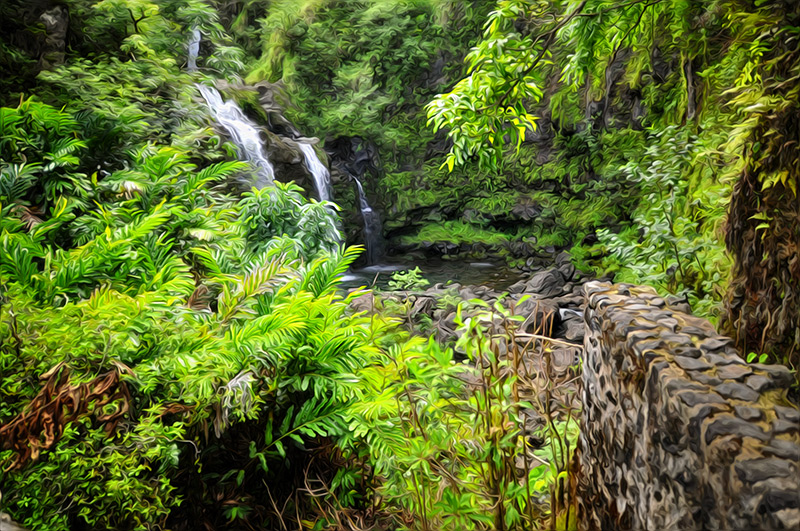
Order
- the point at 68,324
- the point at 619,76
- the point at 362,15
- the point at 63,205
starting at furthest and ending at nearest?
the point at 362,15
the point at 619,76
the point at 63,205
the point at 68,324

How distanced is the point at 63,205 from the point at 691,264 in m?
5.08

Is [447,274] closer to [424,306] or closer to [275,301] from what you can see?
[424,306]

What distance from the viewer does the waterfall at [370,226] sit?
1099 cm

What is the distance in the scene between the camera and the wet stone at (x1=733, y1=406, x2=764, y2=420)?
121 centimetres

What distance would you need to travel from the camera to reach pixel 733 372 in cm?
141

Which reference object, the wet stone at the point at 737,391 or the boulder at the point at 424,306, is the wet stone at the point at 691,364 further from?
the boulder at the point at 424,306

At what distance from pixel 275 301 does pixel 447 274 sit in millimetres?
7347

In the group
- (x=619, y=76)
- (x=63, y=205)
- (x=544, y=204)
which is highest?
(x=619, y=76)

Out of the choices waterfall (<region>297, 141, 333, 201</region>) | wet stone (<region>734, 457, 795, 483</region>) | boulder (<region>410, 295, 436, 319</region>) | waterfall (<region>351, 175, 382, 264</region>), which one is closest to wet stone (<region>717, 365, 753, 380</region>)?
wet stone (<region>734, 457, 795, 483</region>)

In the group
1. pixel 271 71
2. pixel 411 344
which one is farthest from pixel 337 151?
pixel 411 344

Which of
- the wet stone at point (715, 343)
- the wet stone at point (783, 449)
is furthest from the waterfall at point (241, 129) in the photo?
the wet stone at point (783, 449)

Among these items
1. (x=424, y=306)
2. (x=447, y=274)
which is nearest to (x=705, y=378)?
(x=424, y=306)

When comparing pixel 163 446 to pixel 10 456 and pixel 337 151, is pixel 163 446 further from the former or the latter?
pixel 337 151

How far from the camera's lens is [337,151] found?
11.6m
